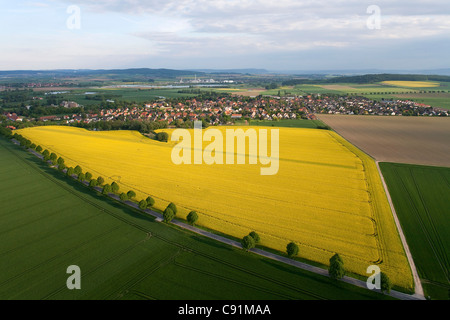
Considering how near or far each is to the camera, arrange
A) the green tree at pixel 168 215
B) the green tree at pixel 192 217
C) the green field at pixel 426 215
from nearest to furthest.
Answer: the green field at pixel 426 215, the green tree at pixel 192 217, the green tree at pixel 168 215

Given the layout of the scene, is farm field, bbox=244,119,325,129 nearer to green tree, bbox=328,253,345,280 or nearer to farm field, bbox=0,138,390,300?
farm field, bbox=0,138,390,300

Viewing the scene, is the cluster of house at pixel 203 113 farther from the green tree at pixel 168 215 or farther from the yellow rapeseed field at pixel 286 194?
the green tree at pixel 168 215

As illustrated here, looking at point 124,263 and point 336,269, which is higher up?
point 336,269

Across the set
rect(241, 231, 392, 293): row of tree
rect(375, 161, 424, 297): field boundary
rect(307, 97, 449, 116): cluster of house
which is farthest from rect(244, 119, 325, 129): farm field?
rect(241, 231, 392, 293): row of tree

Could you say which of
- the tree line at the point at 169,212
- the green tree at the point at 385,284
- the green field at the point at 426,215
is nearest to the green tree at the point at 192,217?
the tree line at the point at 169,212

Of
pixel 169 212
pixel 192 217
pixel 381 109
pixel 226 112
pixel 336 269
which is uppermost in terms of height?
pixel 381 109

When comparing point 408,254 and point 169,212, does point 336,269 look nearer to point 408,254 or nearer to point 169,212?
point 408,254

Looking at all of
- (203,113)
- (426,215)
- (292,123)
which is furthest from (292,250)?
(203,113)
